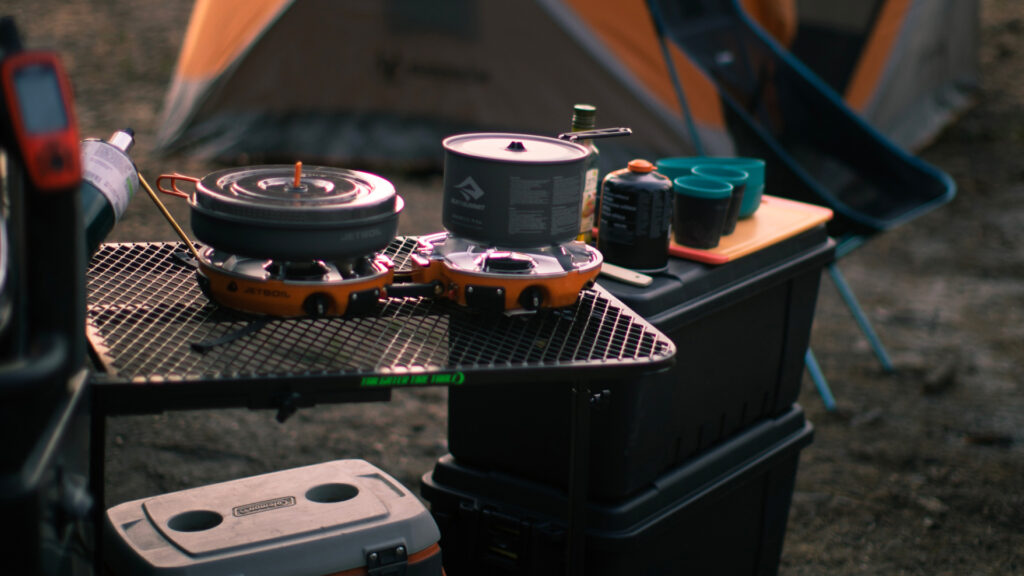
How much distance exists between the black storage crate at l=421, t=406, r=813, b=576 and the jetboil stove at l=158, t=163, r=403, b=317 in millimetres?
521

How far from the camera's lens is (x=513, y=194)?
1420 mm

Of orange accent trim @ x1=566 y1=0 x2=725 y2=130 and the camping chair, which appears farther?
orange accent trim @ x1=566 y1=0 x2=725 y2=130

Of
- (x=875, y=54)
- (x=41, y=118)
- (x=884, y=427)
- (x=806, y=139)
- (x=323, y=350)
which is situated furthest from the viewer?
(x=875, y=54)

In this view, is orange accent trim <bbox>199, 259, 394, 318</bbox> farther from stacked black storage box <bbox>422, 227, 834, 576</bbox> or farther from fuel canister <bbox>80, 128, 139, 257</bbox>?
stacked black storage box <bbox>422, 227, 834, 576</bbox>

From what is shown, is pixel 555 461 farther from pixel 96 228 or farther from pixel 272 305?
pixel 96 228

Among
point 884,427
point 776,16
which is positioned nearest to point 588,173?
point 884,427

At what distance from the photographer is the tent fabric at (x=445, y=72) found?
4.36 meters

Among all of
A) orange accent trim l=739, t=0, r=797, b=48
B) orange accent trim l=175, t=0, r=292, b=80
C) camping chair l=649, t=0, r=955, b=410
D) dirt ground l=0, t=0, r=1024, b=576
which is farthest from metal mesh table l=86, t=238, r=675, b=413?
orange accent trim l=739, t=0, r=797, b=48

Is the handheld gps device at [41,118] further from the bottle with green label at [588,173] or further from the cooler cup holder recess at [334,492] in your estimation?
the bottle with green label at [588,173]

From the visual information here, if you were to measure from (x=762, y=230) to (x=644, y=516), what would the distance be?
615 mm

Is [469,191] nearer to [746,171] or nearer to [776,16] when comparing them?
[746,171]

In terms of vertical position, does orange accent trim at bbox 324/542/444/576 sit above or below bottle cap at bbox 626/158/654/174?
below

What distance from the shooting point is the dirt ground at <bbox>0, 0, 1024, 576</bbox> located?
94.7 inches

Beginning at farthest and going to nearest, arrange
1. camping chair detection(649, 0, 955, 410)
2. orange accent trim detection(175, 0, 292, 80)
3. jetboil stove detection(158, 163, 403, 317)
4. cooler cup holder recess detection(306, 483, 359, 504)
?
orange accent trim detection(175, 0, 292, 80)
camping chair detection(649, 0, 955, 410)
cooler cup holder recess detection(306, 483, 359, 504)
jetboil stove detection(158, 163, 403, 317)
